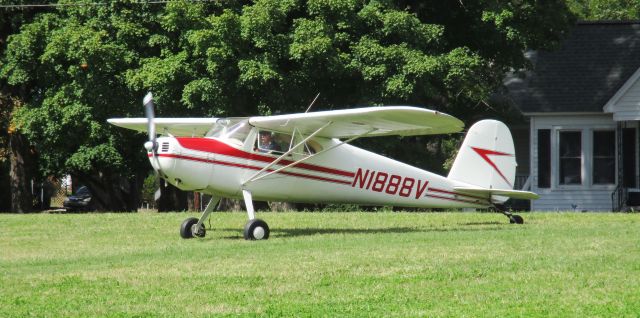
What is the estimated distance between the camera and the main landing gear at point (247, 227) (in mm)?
16906

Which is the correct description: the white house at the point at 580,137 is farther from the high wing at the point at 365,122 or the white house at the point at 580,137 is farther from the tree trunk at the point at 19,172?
the tree trunk at the point at 19,172

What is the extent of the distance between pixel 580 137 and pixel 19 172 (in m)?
18.3

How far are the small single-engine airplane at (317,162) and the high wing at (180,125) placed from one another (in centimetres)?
2

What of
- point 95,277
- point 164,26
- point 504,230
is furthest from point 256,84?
point 95,277

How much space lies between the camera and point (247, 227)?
55.5 ft

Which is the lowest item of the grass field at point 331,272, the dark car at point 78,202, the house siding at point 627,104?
the dark car at point 78,202

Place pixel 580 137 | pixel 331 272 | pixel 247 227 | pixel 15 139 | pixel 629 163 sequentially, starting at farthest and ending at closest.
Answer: pixel 15 139 → pixel 580 137 → pixel 629 163 → pixel 247 227 → pixel 331 272

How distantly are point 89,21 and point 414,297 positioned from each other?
22.1 m

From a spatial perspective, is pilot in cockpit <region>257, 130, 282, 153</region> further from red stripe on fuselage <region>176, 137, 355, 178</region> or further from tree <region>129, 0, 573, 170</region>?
tree <region>129, 0, 573, 170</region>

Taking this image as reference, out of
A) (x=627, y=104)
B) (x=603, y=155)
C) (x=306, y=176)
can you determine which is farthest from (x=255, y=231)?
(x=603, y=155)

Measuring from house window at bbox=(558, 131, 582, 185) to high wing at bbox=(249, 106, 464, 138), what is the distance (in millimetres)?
15820

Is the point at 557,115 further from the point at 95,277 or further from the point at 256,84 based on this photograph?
the point at 95,277

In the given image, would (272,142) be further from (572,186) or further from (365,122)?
(572,186)

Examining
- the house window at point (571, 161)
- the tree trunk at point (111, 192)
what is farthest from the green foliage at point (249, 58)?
the tree trunk at point (111, 192)
